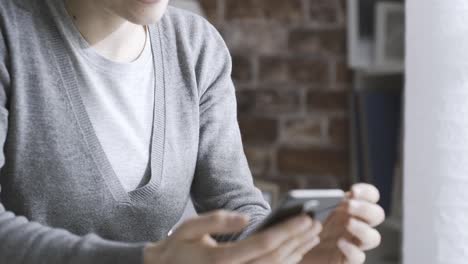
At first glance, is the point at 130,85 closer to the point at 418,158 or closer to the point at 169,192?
the point at 169,192

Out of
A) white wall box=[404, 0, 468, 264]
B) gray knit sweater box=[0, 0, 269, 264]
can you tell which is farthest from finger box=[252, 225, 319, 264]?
white wall box=[404, 0, 468, 264]

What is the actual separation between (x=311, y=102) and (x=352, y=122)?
13 centimetres

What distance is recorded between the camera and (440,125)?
3.85ft

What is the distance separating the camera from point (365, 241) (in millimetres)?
958

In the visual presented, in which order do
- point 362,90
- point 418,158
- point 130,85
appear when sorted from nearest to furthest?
point 130,85
point 418,158
point 362,90

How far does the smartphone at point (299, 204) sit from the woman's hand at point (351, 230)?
116 millimetres

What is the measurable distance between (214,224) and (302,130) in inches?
63.3

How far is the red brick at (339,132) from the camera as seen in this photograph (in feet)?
7.68

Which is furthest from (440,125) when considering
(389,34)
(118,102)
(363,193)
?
(389,34)

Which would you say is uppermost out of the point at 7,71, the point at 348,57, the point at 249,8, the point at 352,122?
the point at 7,71

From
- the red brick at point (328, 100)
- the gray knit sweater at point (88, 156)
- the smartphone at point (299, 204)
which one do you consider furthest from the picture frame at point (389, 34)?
the smartphone at point (299, 204)

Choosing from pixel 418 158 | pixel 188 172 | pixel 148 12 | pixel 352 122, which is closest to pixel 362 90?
pixel 352 122

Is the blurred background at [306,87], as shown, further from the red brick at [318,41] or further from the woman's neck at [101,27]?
the woman's neck at [101,27]

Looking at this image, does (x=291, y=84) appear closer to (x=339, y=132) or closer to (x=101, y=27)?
(x=339, y=132)
